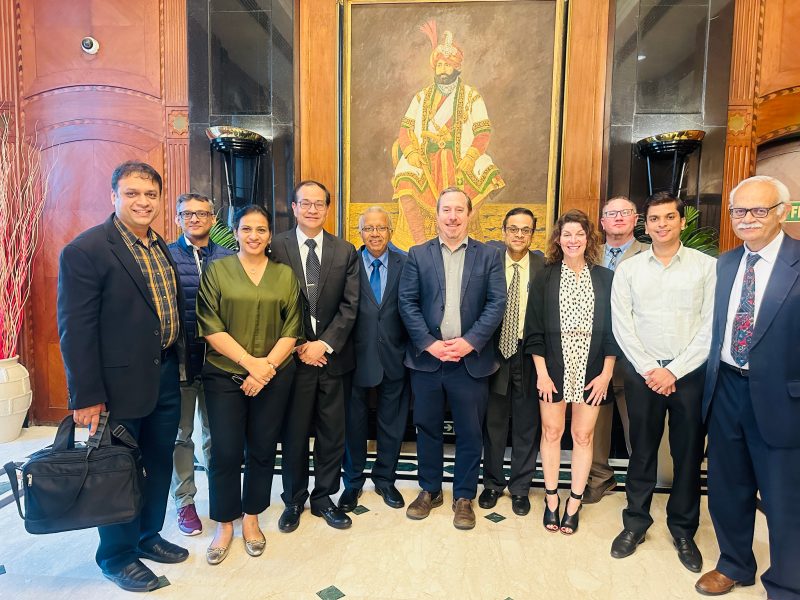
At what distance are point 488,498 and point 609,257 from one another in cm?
174

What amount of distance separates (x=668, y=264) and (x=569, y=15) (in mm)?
2530

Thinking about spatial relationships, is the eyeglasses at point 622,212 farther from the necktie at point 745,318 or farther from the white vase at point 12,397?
the white vase at point 12,397

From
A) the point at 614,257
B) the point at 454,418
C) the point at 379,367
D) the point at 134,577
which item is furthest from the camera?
the point at 614,257

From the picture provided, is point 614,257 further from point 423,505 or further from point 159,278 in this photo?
point 159,278

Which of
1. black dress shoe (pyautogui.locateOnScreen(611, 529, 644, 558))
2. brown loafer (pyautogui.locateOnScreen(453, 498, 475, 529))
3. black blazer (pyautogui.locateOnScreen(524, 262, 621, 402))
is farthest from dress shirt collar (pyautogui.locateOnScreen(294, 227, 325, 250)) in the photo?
black dress shoe (pyautogui.locateOnScreen(611, 529, 644, 558))

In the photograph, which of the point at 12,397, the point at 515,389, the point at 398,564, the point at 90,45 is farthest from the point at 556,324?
the point at 90,45

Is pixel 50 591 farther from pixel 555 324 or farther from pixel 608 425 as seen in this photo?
pixel 608 425

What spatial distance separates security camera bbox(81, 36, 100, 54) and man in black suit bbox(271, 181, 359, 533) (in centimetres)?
292

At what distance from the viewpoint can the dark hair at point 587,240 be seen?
255 centimetres

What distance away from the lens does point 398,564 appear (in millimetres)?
2357

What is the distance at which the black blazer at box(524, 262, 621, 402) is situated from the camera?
2537mm

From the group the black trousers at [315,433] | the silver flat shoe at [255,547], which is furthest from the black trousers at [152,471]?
the black trousers at [315,433]

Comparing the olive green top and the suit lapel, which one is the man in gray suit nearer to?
the suit lapel

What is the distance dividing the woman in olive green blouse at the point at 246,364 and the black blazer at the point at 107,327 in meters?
0.27
